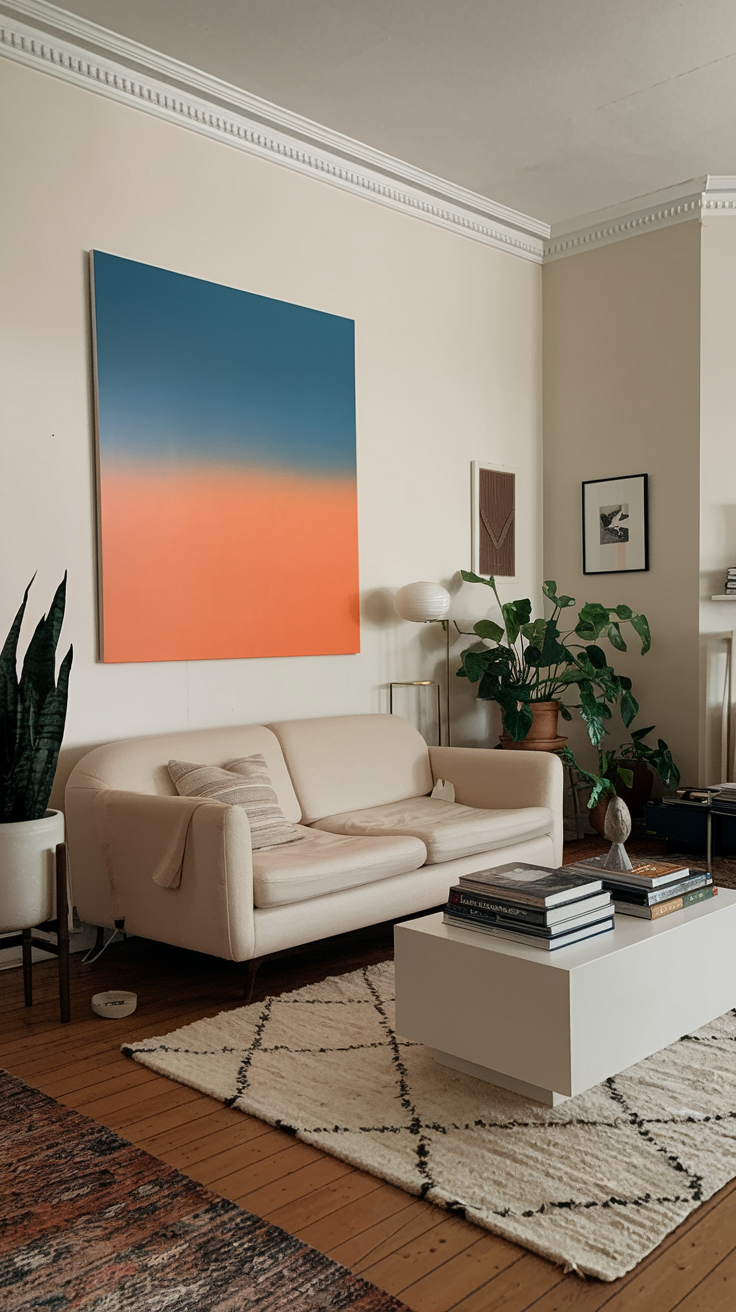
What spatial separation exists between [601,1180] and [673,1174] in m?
0.15

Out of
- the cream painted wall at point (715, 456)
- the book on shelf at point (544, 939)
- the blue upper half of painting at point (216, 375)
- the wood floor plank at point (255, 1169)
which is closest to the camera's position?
the wood floor plank at point (255, 1169)

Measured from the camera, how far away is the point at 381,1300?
1674 millimetres

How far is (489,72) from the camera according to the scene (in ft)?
13.4

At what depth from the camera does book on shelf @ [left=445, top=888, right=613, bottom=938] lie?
2.30m

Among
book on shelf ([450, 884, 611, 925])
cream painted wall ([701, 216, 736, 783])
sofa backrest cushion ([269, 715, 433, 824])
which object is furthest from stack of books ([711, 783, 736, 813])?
book on shelf ([450, 884, 611, 925])

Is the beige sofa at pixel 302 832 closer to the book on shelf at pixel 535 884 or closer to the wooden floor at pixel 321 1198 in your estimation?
the wooden floor at pixel 321 1198

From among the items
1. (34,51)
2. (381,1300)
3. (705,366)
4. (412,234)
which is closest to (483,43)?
(412,234)

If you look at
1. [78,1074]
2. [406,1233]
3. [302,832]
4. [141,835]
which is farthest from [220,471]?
[406,1233]

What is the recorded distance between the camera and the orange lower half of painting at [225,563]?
390cm

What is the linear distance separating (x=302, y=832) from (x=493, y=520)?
2.55 m

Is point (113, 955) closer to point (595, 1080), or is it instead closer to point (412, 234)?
point (595, 1080)

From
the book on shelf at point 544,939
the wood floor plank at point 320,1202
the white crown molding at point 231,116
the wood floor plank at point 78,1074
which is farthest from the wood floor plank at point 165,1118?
the white crown molding at point 231,116

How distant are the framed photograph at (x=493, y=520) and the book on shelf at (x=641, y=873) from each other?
2962mm

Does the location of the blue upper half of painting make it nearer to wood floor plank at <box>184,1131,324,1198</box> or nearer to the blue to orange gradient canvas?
the blue to orange gradient canvas
